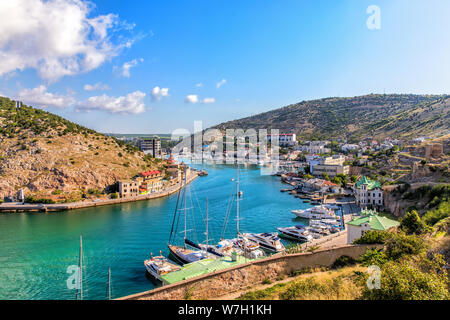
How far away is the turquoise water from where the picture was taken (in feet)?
35.3

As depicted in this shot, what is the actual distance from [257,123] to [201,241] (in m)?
78.6

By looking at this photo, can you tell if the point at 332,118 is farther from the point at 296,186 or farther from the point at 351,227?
the point at 351,227

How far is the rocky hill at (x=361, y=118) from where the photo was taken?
48.4 m

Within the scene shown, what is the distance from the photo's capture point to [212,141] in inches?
2931

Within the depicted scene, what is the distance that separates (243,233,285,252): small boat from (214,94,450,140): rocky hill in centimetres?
3495

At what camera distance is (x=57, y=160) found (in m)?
27.9

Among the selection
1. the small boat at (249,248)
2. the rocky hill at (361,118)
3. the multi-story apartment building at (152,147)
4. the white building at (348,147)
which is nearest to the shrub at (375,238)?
the small boat at (249,248)

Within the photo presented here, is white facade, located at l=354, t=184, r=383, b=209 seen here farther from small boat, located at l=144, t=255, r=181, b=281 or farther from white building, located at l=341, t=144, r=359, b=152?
white building, located at l=341, t=144, r=359, b=152

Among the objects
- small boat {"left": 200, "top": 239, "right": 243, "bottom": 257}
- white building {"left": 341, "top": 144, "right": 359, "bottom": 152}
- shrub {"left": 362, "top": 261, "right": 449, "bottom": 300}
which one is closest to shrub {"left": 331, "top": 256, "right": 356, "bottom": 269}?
shrub {"left": 362, "top": 261, "right": 449, "bottom": 300}

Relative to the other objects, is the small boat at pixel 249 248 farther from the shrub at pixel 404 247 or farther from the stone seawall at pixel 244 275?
the shrub at pixel 404 247

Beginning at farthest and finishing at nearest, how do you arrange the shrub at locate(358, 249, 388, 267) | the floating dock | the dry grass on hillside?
the floating dock → the shrub at locate(358, 249, 388, 267) → the dry grass on hillside

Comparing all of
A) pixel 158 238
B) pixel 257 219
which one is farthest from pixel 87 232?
pixel 257 219

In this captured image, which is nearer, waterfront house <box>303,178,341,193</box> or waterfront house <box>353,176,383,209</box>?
waterfront house <box>353,176,383,209</box>

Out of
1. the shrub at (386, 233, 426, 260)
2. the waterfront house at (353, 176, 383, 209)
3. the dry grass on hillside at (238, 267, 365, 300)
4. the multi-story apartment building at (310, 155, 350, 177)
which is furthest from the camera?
the multi-story apartment building at (310, 155, 350, 177)
